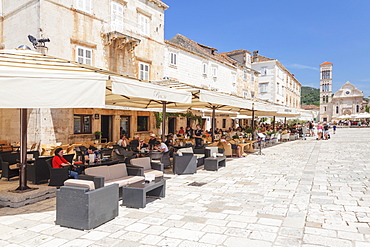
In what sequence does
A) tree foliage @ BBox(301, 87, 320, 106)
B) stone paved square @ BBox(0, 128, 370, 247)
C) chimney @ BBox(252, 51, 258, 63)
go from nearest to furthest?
stone paved square @ BBox(0, 128, 370, 247) < chimney @ BBox(252, 51, 258, 63) < tree foliage @ BBox(301, 87, 320, 106)

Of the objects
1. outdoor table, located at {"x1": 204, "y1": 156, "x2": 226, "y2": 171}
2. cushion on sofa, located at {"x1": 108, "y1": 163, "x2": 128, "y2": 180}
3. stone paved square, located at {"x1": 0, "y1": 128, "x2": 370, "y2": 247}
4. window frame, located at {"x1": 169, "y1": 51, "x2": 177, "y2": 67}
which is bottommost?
stone paved square, located at {"x1": 0, "y1": 128, "x2": 370, "y2": 247}

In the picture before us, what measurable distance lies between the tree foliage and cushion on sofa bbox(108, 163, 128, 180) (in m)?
150

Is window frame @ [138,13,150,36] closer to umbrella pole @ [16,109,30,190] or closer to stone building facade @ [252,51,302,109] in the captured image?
umbrella pole @ [16,109,30,190]

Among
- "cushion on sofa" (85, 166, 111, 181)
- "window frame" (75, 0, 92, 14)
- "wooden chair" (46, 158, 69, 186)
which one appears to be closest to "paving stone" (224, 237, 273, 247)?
"cushion on sofa" (85, 166, 111, 181)

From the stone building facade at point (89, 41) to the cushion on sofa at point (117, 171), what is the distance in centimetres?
829

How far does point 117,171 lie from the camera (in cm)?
615

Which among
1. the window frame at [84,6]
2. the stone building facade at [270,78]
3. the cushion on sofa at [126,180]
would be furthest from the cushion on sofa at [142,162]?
the stone building facade at [270,78]

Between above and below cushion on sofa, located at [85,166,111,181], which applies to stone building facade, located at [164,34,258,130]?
above

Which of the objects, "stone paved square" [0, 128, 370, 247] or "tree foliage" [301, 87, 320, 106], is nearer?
"stone paved square" [0, 128, 370, 247]

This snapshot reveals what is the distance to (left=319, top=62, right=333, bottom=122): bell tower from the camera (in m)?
90.9

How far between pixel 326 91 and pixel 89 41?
9783 centimetres

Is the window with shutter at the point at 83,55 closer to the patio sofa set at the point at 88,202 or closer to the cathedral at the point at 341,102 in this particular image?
the patio sofa set at the point at 88,202

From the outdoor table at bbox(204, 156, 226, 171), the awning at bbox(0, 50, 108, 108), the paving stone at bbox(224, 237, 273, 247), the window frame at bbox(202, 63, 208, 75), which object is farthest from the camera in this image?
the window frame at bbox(202, 63, 208, 75)

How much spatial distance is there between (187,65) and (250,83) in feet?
49.8
